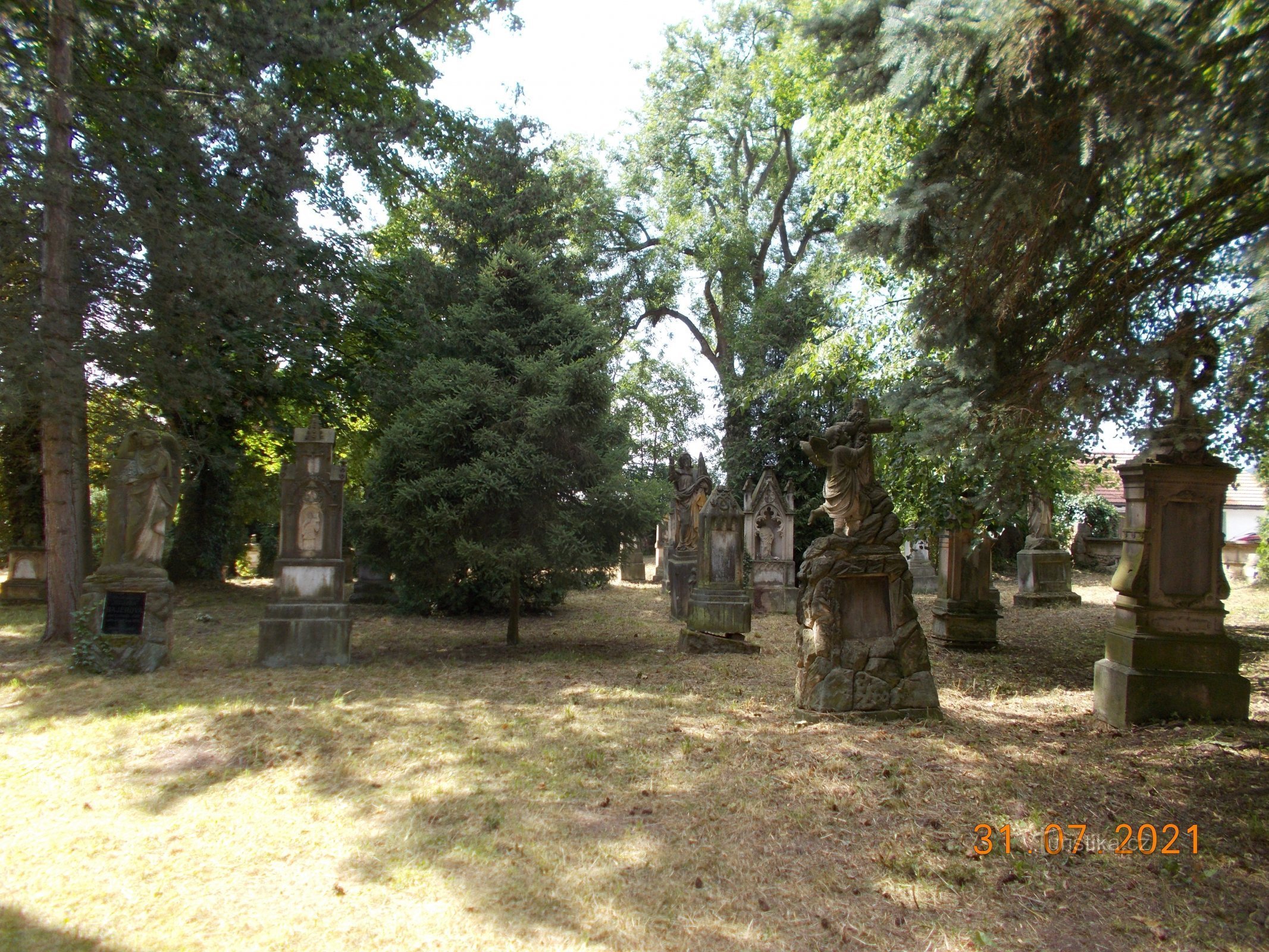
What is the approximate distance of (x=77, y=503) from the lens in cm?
1014

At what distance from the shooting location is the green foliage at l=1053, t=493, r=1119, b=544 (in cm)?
2523

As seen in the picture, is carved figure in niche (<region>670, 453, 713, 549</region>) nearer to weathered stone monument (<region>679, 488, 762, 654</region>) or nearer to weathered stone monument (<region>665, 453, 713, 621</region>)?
weathered stone monument (<region>665, 453, 713, 621</region>)

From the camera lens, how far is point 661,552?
76.8 ft

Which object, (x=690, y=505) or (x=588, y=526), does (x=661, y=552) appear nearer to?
(x=690, y=505)

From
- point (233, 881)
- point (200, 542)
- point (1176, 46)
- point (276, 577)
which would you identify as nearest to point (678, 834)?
point (233, 881)

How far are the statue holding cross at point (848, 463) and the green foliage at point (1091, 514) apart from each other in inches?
843

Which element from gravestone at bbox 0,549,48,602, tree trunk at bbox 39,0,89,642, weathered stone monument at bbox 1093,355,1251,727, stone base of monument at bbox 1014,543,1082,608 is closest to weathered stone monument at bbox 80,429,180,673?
tree trunk at bbox 39,0,89,642

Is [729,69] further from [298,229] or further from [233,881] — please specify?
[233,881]

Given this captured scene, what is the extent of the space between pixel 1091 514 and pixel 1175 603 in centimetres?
2226

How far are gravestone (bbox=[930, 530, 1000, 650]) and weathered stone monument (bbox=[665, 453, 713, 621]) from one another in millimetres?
4160

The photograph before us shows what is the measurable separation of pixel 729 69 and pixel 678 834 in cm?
2517

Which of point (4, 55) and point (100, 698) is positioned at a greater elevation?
point (4, 55)

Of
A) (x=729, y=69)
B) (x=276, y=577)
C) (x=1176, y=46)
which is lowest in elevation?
(x=276, y=577)
